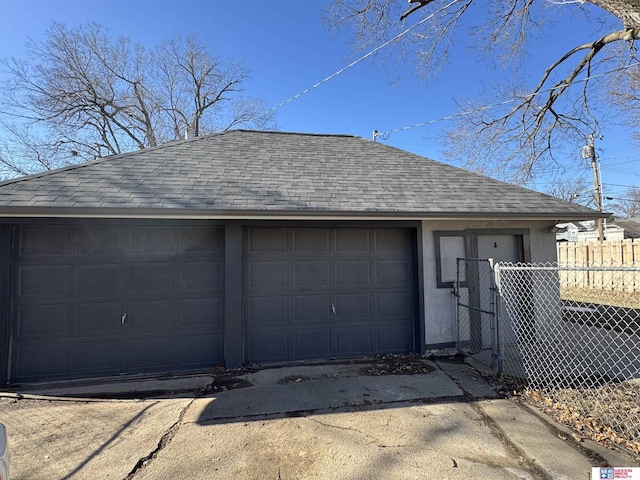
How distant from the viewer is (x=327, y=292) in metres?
5.50

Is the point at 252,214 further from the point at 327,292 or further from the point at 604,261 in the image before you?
the point at 604,261

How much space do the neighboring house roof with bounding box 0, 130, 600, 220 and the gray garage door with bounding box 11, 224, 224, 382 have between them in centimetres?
57

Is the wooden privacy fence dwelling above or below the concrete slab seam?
above

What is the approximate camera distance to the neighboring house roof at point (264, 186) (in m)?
4.53

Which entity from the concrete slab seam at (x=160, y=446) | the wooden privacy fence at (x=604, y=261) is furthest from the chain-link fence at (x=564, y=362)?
the wooden privacy fence at (x=604, y=261)

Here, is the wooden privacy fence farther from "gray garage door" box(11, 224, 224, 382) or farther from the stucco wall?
"gray garage door" box(11, 224, 224, 382)

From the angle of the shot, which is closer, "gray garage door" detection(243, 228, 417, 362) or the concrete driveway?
the concrete driveway

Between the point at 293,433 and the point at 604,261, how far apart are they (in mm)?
16625

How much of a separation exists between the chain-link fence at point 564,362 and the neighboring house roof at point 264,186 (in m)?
1.41

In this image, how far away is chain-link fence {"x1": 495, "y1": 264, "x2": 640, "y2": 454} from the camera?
3312 mm

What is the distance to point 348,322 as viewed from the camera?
18.2 ft

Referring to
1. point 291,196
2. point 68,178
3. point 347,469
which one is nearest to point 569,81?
point 291,196

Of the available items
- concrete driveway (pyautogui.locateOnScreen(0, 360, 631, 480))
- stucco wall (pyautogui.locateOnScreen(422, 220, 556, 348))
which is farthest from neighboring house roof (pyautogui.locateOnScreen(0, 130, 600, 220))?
concrete driveway (pyautogui.locateOnScreen(0, 360, 631, 480))

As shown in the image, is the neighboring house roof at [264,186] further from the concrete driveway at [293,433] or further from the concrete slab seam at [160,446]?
the concrete slab seam at [160,446]
